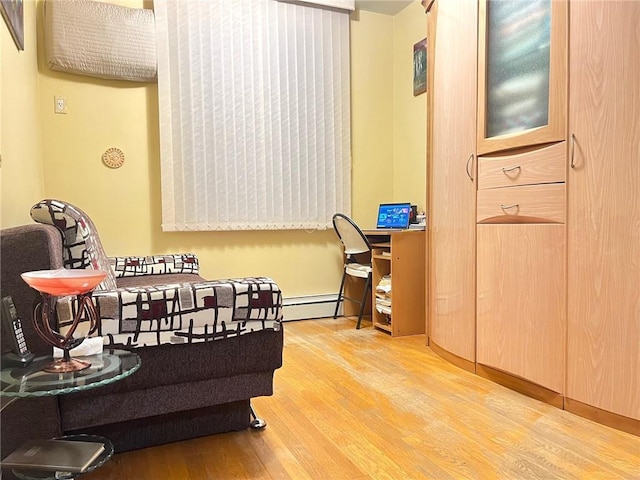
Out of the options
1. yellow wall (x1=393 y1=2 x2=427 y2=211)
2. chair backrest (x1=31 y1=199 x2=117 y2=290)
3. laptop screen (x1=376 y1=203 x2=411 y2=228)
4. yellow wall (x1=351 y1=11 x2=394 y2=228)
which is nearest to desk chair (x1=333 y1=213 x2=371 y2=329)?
laptop screen (x1=376 y1=203 x2=411 y2=228)

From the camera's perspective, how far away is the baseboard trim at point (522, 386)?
2.04 m

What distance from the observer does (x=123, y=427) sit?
1.65 m

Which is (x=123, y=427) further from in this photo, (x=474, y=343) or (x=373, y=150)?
(x=373, y=150)

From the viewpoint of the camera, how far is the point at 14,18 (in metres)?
2.16

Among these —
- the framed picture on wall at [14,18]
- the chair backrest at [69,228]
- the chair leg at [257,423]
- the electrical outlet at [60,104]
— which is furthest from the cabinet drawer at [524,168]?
the electrical outlet at [60,104]

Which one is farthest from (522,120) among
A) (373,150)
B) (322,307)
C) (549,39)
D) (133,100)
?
(133,100)

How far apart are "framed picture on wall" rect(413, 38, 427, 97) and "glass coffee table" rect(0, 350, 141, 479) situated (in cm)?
310

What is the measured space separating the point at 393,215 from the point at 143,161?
1.90 metres

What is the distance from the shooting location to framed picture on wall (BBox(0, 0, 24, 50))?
197cm

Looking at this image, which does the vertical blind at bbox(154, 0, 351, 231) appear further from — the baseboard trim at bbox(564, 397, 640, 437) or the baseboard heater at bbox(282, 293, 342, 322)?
the baseboard trim at bbox(564, 397, 640, 437)

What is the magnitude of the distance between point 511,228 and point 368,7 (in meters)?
2.62

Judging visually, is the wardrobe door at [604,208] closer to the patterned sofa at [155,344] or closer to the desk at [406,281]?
the patterned sofa at [155,344]

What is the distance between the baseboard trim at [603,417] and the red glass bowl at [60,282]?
1847 millimetres

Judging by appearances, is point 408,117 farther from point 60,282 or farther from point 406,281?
point 60,282
